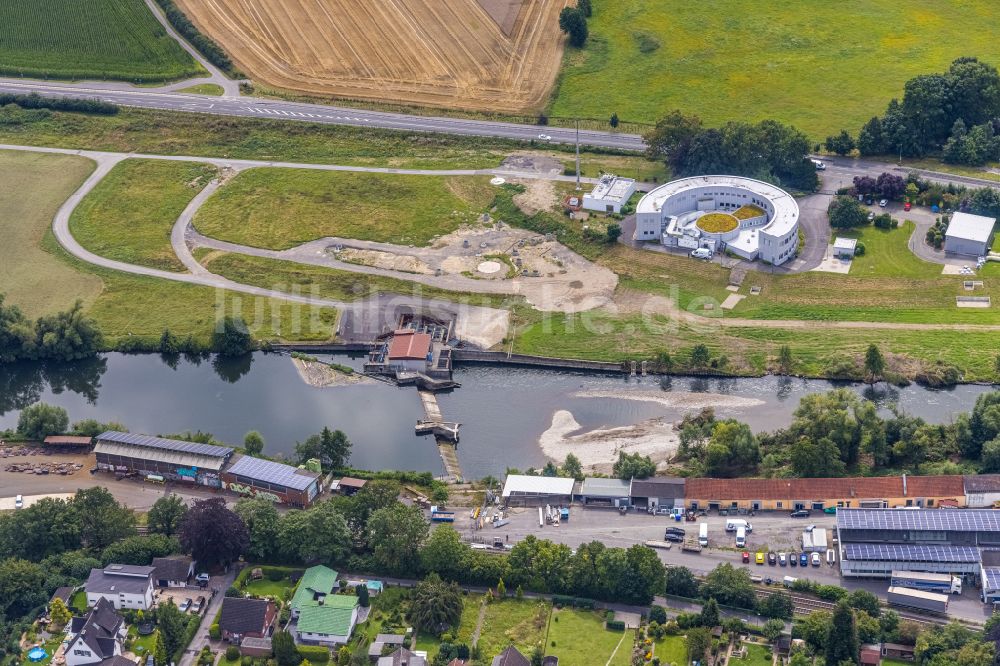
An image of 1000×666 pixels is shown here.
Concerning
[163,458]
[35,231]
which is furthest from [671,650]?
[35,231]

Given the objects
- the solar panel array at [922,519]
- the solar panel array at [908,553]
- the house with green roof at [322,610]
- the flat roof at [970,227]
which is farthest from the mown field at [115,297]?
the flat roof at [970,227]

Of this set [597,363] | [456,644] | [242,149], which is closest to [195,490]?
[456,644]

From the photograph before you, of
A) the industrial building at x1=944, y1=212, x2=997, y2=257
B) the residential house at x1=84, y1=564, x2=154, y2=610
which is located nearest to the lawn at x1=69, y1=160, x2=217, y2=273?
the residential house at x1=84, y1=564, x2=154, y2=610

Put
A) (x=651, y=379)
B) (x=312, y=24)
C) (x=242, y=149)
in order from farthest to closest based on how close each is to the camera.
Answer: (x=312, y=24) < (x=242, y=149) < (x=651, y=379)

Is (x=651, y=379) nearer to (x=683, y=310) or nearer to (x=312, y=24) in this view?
(x=683, y=310)

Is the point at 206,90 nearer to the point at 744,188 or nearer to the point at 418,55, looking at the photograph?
the point at 418,55

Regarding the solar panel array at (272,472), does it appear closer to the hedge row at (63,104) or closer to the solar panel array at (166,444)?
the solar panel array at (166,444)

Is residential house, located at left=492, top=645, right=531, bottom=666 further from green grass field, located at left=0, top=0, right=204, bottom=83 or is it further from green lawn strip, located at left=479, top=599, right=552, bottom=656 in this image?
green grass field, located at left=0, top=0, right=204, bottom=83
